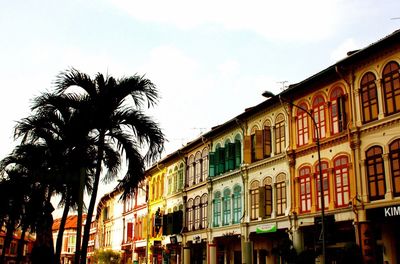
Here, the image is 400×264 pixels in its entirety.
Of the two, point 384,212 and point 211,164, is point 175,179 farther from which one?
point 384,212

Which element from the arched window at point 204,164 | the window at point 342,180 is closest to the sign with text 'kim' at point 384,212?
the window at point 342,180

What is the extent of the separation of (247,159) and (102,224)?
47113mm

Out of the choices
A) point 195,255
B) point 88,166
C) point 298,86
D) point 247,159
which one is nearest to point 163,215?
point 195,255

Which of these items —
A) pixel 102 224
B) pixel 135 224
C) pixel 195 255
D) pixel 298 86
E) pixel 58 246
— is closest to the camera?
pixel 58 246

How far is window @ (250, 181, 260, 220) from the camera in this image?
29728mm

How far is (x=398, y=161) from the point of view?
20516 mm

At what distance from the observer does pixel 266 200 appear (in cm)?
2867

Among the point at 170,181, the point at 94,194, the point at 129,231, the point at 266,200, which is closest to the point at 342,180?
the point at 266,200

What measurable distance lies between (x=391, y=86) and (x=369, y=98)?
3.98ft

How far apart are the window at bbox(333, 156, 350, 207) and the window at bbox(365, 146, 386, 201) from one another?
1280 mm

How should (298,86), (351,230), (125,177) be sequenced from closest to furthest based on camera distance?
(125,177) → (351,230) → (298,86)

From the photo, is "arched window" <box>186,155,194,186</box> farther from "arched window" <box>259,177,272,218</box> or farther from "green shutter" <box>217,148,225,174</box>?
"arched window" <box>259,177,272,218</box>

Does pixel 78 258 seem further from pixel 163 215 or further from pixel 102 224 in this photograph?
pixel 102 224

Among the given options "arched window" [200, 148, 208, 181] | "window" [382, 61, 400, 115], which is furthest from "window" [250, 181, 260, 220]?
"window" [382, 61, 400, 115]
